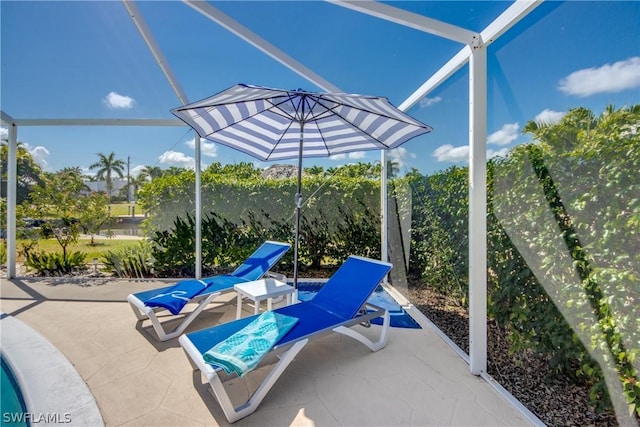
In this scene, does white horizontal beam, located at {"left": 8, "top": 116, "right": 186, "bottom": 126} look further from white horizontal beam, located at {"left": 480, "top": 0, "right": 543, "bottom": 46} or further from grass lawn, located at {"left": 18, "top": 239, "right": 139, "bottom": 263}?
white horizontal beam, located at {"left": 480, "top": 0, "right": 543, "bottom": 46}

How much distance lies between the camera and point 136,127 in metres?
7.73

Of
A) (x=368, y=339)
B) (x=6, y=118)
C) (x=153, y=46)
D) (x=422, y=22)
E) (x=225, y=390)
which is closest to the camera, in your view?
(x=225, y=390)

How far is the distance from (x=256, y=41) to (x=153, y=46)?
2.11 metres

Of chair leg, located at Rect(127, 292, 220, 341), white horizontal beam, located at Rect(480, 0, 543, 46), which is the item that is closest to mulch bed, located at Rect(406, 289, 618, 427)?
white horizontal beam, located at Rect(480, 0, 543, 46)

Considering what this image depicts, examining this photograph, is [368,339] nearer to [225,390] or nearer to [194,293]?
[225,390]

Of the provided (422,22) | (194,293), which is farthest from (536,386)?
(194,293)

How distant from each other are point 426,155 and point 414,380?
370 cm

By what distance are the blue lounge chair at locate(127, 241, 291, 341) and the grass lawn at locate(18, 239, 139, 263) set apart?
12.3 feet

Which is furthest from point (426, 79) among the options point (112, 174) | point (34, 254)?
point (34, 254)

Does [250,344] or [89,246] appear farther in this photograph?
[89,246]

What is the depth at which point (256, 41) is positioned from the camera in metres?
5.30

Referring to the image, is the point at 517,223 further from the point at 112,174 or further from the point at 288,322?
the point at 112,174

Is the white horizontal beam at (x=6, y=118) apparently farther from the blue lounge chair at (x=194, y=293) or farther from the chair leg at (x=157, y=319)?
the chair leg at (x=157, y=319)

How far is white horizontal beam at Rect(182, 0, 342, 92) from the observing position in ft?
15.7
